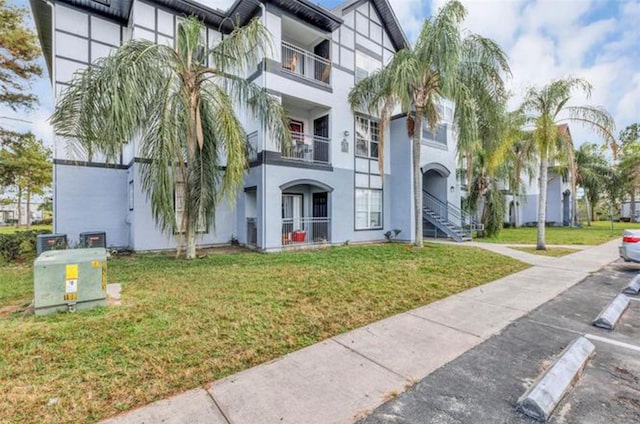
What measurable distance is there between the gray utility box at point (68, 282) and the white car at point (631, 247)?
13267mm

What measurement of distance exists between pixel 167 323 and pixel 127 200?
10856 millimetres

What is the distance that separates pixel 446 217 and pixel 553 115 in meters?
6.81

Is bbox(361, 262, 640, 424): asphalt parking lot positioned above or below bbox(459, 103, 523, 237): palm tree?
below

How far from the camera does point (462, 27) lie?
10.6 metres

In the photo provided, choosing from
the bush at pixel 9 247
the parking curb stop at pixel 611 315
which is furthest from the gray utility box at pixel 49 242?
the parking curb stop at pixel 611 315

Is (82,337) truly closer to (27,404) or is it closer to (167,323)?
(167,323)

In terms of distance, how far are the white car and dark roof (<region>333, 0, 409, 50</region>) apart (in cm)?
1384

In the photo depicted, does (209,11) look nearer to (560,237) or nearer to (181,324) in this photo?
(181,324)

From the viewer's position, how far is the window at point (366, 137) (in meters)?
14.8

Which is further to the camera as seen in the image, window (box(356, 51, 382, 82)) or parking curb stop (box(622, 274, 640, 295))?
window (box(356, 51, 382, 82))

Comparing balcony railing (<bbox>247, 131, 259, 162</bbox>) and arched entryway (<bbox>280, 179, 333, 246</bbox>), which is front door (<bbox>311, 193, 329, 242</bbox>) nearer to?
arched entryway (<bbox>280, 179, 333, 246</bbox>)

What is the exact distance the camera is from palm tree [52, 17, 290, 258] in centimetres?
670

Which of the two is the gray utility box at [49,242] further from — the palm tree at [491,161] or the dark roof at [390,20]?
the palm tree at [491,161]

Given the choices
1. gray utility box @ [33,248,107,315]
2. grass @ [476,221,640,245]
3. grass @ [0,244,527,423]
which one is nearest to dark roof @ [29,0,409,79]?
grass @ [0,244,527,423]
